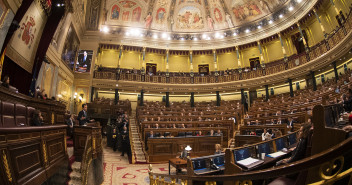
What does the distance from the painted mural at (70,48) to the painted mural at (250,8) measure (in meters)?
15.3

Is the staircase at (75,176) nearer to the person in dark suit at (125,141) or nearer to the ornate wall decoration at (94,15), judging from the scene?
the person in dark suit at (125,141)

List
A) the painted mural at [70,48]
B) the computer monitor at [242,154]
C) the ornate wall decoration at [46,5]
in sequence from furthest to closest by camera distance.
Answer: the painted mural at [70,48] < the ornate wall decoration at [46,5] < the computer monitor at [242,154]

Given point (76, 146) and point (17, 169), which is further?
point (76, 146)

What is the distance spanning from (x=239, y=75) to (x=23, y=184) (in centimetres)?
A: 1718

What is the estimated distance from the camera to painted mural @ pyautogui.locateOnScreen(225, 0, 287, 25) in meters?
16.2

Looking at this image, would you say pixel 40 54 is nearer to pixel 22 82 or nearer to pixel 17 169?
pixel 22 82

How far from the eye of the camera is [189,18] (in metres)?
19.7

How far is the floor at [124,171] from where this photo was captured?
17.0ft

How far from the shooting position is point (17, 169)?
191cm

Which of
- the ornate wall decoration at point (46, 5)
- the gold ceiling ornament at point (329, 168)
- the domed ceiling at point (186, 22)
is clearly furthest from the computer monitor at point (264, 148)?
the domed ceiling at point (186, 22)

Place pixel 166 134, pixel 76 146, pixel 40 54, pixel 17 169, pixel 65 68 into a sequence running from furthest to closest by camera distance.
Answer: pixel 65 68 < pixel 166 134 < pixel 40 54 < pixel 76 146 < pixel 17 169

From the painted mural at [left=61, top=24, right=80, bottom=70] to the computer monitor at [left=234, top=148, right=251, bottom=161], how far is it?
1306 cm

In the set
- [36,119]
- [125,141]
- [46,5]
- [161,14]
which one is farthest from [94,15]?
[36,119]

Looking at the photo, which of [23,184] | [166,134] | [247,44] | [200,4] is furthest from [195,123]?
[200,4]
